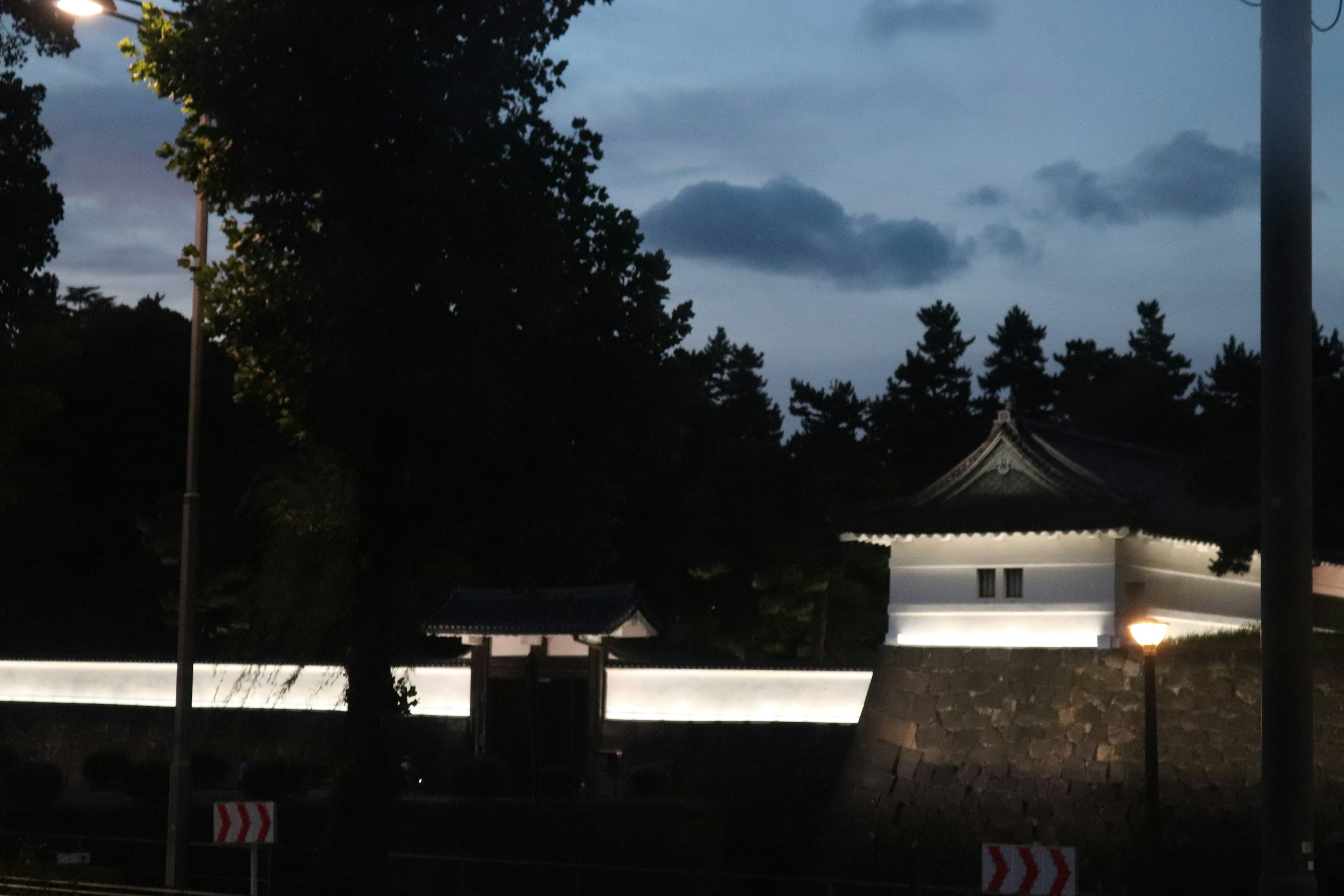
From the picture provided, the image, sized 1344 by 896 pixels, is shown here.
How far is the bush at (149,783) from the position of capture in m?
28.1

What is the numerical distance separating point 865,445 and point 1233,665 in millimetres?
36979

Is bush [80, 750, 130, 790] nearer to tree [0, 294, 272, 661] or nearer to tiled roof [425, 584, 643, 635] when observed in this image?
tiled roof [425, 584, 643, 635]

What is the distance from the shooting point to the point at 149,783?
28.1 metres

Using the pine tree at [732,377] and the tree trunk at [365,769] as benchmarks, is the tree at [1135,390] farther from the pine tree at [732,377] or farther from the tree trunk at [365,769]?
the tree trunk at [365,769]

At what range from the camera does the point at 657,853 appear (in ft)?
88.4

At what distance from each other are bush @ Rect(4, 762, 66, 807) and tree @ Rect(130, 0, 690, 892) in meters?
14.4

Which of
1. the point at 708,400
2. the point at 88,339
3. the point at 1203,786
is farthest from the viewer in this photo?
the point at 708,400

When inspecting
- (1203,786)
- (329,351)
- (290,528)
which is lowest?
(1203,786)

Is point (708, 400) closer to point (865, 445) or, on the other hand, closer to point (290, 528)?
point (865, 445)

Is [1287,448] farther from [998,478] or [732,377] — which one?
[732,377]

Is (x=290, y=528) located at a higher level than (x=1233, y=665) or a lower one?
higher

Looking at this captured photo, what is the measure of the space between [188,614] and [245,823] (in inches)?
96.4

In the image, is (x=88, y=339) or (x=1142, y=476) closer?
(x=1142, y=476)

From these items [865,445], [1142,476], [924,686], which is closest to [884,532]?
[924,686]
